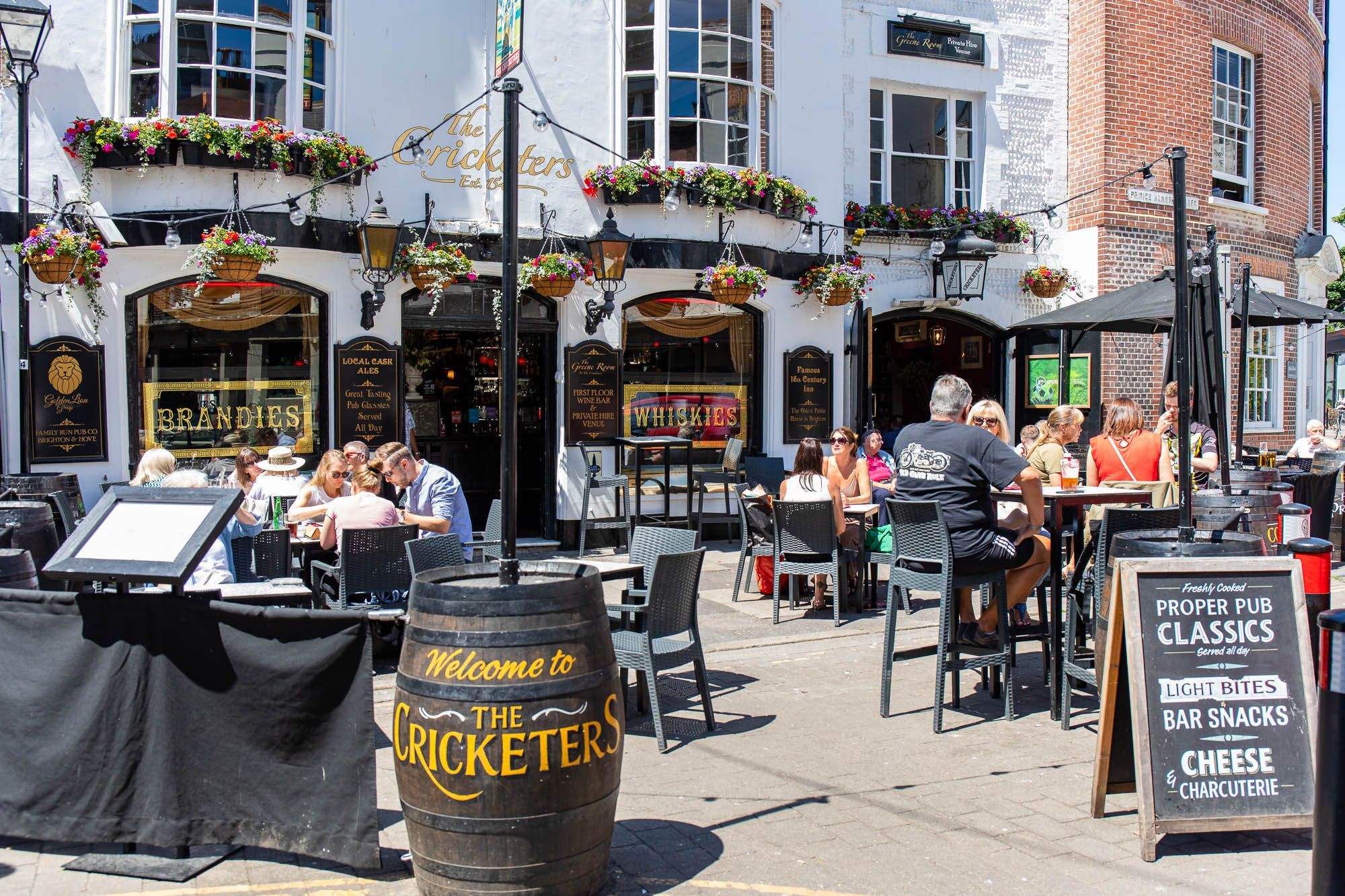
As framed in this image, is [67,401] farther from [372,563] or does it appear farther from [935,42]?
[935,42]

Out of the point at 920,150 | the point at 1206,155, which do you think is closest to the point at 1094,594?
the point at 920,150

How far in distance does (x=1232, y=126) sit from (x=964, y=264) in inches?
204

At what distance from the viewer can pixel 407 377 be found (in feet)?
39.8

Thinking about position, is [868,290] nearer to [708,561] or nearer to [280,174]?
[708,561]

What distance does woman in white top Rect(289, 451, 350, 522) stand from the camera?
839cm

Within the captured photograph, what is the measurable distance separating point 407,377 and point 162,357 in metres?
2.41

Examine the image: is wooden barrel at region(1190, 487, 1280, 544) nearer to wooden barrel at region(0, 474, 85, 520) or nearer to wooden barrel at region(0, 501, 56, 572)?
wooden barrel at region(0, 501, 56, 572)

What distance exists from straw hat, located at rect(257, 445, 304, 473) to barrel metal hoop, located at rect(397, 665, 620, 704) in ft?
18.4

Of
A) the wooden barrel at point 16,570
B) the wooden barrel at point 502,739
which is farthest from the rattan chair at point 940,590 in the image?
the wooden barrel at point 16,570

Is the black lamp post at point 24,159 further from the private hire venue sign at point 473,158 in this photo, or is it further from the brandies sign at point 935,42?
the brandies sign at point 935,42

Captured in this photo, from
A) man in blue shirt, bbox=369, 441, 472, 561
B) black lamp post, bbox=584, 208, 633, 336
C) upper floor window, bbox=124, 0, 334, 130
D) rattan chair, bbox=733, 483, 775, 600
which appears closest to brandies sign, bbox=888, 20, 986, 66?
black lamp post, bbox=584, 208, 633, 336

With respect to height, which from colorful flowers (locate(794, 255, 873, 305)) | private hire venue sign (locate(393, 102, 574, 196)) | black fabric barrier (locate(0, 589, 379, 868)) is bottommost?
black fabric barrier (locate(0, 589, 379, 868))

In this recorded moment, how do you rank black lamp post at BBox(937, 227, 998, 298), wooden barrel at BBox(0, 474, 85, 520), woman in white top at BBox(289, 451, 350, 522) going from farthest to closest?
1. black lamp post at BBox(937, 227, 998, 298)
2. woman in white top at BBox(289, 451, 350, 522)
3. wooden barrel at BBox(0, 474, 85, 520)

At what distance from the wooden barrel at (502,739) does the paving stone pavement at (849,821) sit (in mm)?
436
